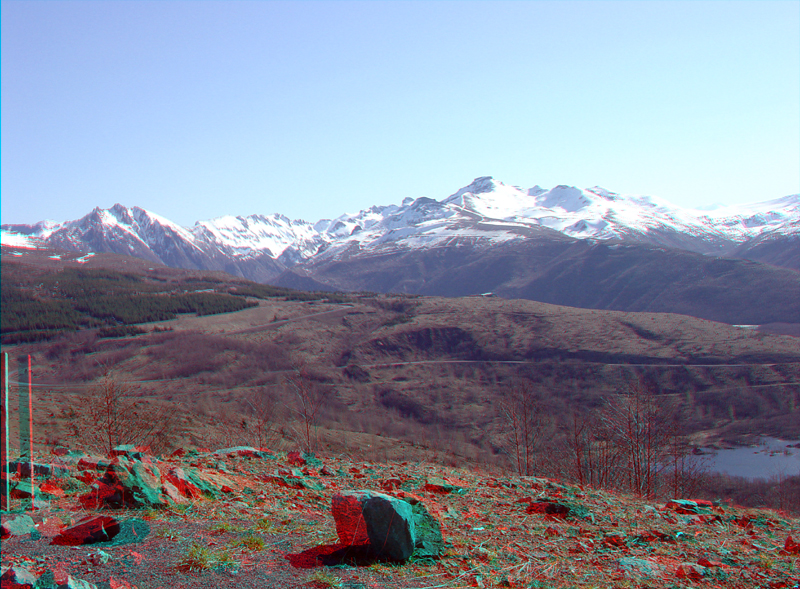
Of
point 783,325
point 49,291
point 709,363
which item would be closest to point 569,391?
point 709,363

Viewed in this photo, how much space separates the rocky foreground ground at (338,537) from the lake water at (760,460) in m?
39.0

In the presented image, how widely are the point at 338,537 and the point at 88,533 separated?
3.10 metres

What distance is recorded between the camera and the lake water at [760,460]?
43156 mm

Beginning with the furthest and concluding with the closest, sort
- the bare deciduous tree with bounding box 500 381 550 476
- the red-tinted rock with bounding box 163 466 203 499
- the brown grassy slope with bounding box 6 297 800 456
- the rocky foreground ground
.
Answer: the brown grassy slope with bounding box 6 297 800 456 < the bare deciduous tree with bounding box 500 381 550 476 < the red-tinted rock with bounding box 163 466 203 499 < the rocky foreground ground

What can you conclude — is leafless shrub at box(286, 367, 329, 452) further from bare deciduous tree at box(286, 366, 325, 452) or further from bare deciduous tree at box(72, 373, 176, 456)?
bare deciduous tree at box(72, 373, 176, 456)

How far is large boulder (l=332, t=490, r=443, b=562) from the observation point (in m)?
6.43

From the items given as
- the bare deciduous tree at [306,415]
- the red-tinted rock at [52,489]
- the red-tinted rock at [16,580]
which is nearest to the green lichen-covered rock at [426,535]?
the red-tinted rock at [16,580]

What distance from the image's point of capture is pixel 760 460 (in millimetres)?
46844

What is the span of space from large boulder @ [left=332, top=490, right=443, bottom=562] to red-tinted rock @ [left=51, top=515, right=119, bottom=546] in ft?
9.41

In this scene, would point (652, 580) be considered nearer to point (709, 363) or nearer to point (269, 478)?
point (269, 478)

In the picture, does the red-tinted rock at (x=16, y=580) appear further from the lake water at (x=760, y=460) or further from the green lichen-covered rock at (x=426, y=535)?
the lake water at (x=760, y=460)

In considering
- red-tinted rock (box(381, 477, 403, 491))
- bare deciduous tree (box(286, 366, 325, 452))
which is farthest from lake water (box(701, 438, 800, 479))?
red-tinted rock (box(381, 477, 403, 491))

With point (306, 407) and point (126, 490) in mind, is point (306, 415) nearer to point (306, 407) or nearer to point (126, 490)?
point (306, 407)

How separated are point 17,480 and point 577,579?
9367 millimetres
